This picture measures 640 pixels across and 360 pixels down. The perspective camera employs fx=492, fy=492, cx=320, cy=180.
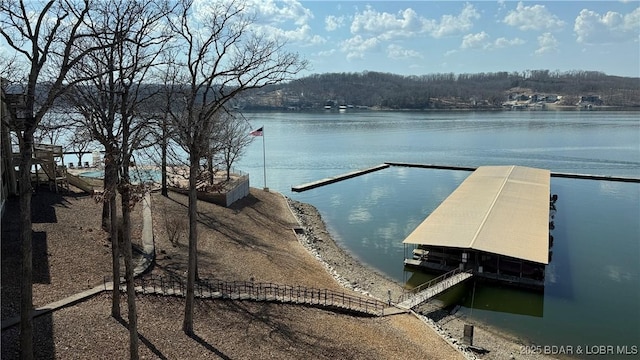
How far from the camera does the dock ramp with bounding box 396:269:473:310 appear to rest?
22.2m

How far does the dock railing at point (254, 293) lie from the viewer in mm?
16609

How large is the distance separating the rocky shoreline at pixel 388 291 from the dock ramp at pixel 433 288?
0.60 metres

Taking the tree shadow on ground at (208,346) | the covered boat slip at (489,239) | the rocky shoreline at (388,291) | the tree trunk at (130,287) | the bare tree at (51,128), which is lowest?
the rocky shoreline at (388,291)

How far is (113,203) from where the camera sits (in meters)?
13.1

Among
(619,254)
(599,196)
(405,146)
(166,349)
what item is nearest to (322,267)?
(166,349)

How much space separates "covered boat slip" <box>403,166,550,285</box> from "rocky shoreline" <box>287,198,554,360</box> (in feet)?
10.9

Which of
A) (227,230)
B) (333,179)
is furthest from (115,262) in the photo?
(333,179)

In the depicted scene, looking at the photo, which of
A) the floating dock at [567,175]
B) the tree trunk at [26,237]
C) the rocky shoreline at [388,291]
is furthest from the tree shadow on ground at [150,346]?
the floating dock at [567,175]

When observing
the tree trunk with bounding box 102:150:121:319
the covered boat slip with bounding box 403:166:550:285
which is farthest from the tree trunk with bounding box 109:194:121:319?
the covered boat slip with bounding box 403:166:550:285

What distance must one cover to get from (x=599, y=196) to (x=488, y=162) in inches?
976

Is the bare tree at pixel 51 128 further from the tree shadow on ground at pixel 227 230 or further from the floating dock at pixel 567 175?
the floating dock at pixel 567 175

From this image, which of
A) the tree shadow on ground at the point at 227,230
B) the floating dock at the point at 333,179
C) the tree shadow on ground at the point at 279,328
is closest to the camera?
the tree shadow on ground at the point at 279,328

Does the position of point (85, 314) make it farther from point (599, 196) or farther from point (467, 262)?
point (599, 196)

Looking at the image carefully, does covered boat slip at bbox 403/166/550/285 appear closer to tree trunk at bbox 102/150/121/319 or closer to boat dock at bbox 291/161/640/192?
tree trunk at bbox 102/150/121/319
